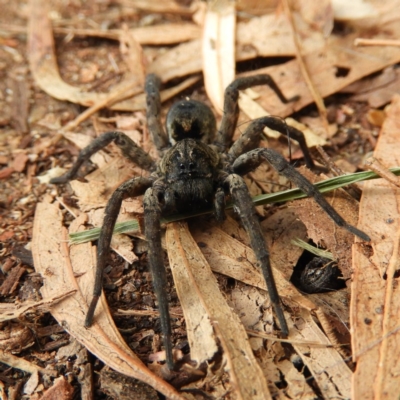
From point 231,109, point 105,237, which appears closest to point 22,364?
point 105,237

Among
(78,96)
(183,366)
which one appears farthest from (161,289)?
(78,96)

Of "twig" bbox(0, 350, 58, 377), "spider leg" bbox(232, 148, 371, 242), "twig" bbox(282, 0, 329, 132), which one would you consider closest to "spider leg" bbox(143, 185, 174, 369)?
"twig" bbox(0, 350, 58, 377)

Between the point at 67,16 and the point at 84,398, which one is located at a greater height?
the point at 67,16

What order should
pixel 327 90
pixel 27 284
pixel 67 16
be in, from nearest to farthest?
1. pixel 27 284
2. pixel 327 90
3. pixel 67 16

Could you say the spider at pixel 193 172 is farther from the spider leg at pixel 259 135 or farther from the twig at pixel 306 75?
the twig at pixel 306 75

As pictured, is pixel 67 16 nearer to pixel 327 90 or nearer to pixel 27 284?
pixel 327 90

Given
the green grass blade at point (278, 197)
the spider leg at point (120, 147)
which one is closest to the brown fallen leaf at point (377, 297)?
the green grass blade at point (278, 197)

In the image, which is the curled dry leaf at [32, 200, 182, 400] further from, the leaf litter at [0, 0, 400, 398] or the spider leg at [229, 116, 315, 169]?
the spider leg at [229, 116, 315, 169]

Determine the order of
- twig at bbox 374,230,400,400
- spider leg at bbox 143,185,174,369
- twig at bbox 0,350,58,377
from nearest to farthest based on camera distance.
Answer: twig at bbox 374,230,400,400 < spider leg at bbox 143,185,174,369 < twig at bbox 0,350,58,377

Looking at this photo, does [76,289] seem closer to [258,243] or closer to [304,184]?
[258,243]
